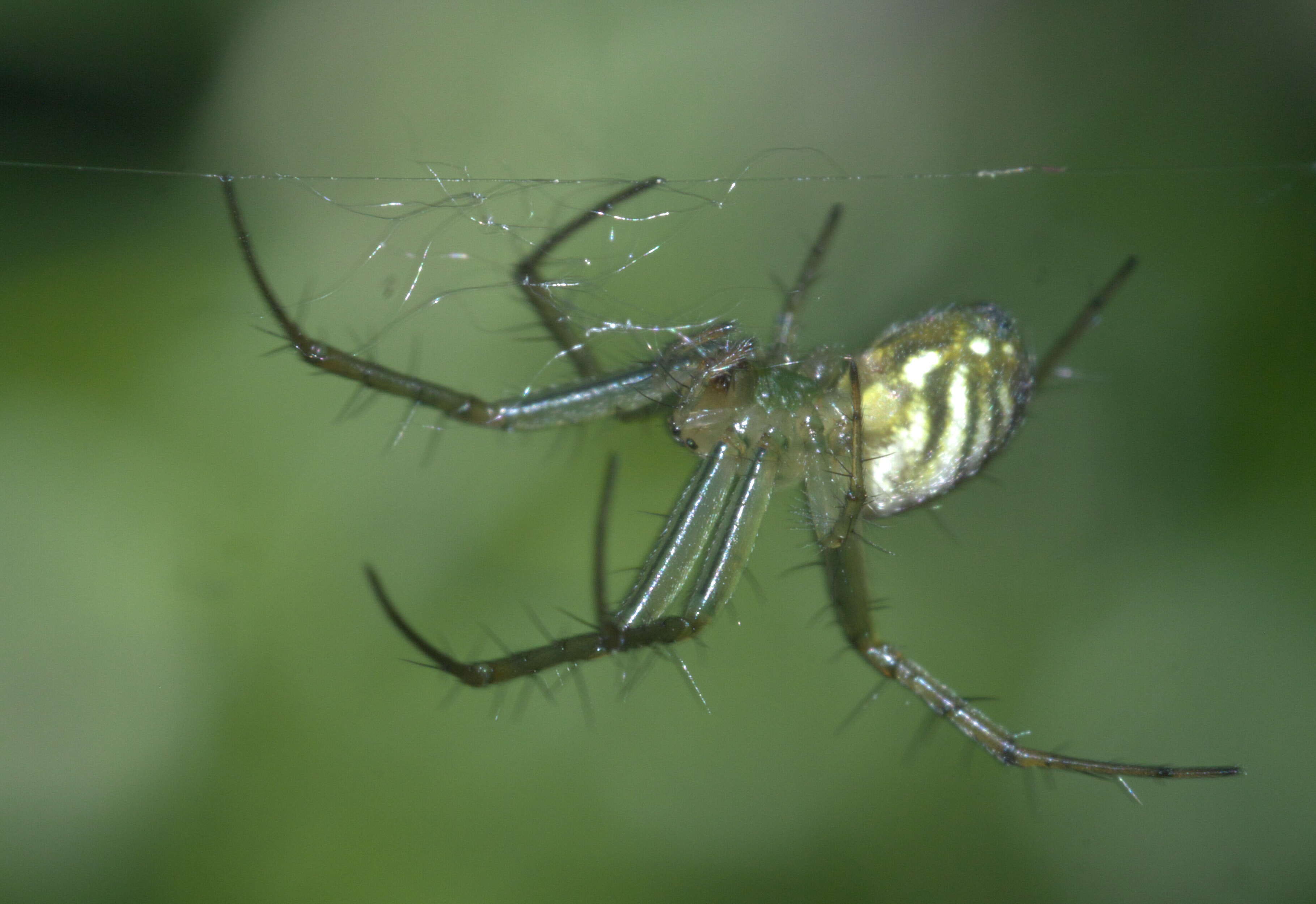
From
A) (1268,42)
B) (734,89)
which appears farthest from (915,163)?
(1268,42)

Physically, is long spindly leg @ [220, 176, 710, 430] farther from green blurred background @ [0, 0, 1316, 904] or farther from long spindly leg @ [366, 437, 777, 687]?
green blurred background @ [0, 0, 1316, 904]

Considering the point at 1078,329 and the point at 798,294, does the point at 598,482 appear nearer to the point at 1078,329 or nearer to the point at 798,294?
the point at 798,294

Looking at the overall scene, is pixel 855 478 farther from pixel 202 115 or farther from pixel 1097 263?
pixel 202 115

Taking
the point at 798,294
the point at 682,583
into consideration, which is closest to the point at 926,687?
the point at 682,583

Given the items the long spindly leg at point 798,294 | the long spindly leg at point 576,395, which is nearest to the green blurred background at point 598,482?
the long spindly leg at point 798,294

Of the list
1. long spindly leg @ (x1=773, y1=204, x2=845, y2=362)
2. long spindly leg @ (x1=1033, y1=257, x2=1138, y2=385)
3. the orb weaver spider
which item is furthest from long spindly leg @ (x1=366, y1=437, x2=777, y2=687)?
long spindly leg @ (x1=1033, y1=257, x2=1138, y2=385)

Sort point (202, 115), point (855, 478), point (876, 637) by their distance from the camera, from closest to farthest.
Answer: point (855, 478) → point (876, 637) → point (202, 115)
